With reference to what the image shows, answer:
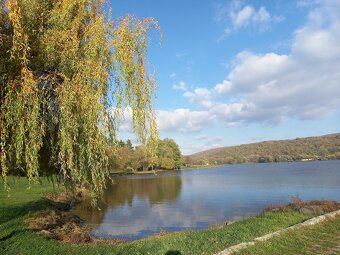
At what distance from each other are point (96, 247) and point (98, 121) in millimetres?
5955

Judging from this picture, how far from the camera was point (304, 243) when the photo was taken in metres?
11.3

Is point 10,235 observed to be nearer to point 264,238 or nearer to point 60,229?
point 60,229

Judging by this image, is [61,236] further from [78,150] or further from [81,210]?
[81,210]

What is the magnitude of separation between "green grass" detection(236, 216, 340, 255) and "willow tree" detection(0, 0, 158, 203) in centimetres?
441

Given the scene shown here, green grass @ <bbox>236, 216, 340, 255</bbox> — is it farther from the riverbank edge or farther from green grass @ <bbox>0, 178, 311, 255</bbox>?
green grass @ <bbox>0, 178, 311, 255</bbox>

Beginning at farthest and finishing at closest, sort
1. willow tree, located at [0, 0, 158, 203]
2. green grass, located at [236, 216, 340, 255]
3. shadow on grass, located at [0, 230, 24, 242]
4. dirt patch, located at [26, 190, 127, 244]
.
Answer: dirt patch, located at [26, 190, 127, 244], shadow on grass, located at [0, 230, 24, 242], green grass, located at [236, 216, 340, 255], willow tree, located at [0, 0, 158, 203]

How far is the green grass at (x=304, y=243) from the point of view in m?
10.2

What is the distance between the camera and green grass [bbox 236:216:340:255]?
1024 centimetres

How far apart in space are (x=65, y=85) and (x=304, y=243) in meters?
8.34

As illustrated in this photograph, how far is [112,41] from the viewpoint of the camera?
956 cm

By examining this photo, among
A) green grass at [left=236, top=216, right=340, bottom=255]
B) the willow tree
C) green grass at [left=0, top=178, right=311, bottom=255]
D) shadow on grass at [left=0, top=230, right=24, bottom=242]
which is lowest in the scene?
green grass at [left=236, top=216, right=340, bottom=255]

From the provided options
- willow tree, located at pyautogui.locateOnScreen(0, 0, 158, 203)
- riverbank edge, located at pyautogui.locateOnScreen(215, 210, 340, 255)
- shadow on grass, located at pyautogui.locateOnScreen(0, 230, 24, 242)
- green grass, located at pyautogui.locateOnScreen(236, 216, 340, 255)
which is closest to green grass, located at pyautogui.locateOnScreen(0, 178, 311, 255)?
shadow on grass, located at pyautogui.locateOnScreen(0, 230, 24, 242)

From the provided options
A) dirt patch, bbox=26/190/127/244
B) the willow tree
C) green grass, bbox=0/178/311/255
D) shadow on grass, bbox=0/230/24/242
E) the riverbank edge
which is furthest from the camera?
dirt patch, bbox=26/190/127/244

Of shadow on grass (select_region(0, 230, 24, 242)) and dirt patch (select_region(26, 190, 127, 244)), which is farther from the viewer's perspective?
dirt patch (select_region(26, 190, 127, 244))
